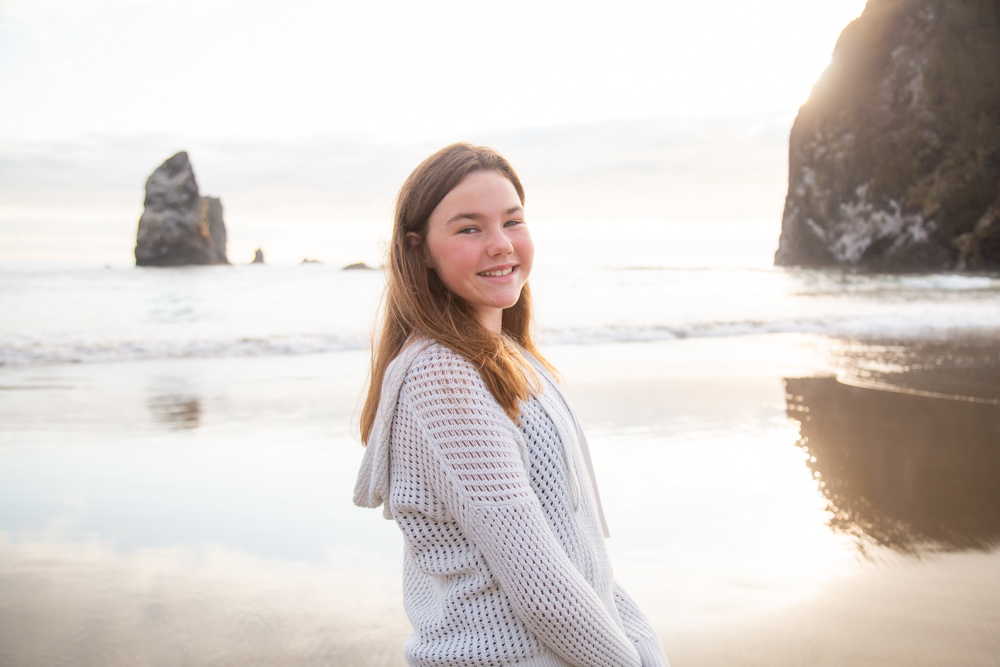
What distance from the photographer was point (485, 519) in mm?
1157

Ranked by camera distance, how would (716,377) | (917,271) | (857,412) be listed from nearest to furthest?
(857,412)
(716,377)
(917,271)

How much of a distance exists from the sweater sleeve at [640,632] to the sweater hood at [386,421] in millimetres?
583

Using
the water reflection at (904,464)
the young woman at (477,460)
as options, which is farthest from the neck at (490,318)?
the water reflection at (904,464)

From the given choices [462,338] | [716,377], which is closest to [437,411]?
[462,338]

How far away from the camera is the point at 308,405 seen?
5602 millimetres

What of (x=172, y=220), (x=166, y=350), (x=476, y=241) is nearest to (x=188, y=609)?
(x=476, y=241)

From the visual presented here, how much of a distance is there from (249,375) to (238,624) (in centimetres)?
493

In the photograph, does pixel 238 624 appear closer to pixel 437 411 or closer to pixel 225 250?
pixel 437 411

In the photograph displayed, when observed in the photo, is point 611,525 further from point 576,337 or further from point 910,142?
point 910,142

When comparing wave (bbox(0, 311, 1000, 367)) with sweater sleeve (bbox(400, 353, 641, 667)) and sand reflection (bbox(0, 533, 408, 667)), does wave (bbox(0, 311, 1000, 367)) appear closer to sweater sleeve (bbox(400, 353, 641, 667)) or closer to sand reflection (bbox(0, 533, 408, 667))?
sand reflection (bbox(0, 533, 408, 667))

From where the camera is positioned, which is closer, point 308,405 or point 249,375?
point 308,405

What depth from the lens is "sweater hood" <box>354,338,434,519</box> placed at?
→ 1.26m

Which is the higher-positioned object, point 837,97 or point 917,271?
point 837,97

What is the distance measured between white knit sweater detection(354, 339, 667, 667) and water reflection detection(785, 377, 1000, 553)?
7.66ft
